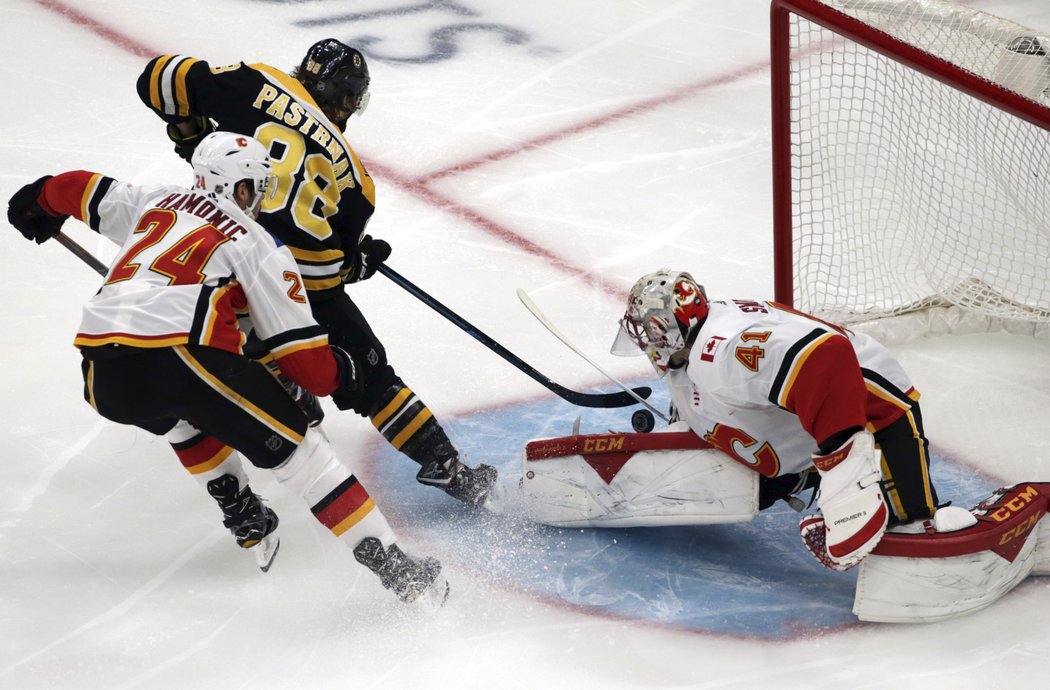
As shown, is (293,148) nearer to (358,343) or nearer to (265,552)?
(358,343)

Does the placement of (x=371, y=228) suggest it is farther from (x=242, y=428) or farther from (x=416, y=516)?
(x=242, y=428)

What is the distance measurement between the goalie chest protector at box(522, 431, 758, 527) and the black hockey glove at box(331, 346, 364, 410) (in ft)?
1.36

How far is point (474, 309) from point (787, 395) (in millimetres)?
1555

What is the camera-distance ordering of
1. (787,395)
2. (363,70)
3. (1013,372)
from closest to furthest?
(787,395) < (363,70) < (1013,372)

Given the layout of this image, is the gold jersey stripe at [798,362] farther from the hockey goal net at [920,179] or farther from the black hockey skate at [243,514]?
the black hockey skate at [243,514]

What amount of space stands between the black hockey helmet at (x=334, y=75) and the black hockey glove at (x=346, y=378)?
1.92 ft

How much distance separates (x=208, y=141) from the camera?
2.47m

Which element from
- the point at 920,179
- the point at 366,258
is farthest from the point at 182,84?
the point at 920,179

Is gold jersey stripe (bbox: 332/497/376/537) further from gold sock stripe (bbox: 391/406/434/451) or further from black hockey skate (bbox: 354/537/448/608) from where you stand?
gold sock stripe (bbox: 391/406/434/451)

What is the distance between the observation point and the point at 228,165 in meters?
2.44

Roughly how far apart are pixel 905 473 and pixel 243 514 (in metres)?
1.36

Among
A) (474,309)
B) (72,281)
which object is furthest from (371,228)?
(72,281)

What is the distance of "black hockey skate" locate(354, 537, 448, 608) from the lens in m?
2.51

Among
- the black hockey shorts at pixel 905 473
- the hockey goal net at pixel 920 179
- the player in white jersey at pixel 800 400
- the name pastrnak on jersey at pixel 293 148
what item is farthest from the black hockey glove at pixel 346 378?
the hockey goal net at pixel 920 179
